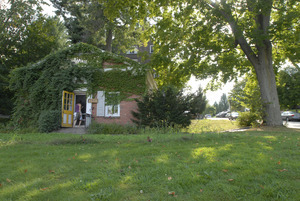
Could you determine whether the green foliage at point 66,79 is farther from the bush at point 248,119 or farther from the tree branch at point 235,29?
the bush at point 248,119

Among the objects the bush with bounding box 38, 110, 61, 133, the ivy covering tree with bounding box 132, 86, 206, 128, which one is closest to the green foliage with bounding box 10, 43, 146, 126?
the bush with bounding box 38, 110, 61, 133

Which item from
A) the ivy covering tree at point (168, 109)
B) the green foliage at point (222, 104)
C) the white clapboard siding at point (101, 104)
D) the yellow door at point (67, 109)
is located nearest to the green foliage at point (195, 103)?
the ivy covering tree at point (168, 109)

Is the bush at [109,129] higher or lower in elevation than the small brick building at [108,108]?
lower

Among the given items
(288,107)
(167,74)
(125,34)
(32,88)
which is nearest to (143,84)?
(167,74)

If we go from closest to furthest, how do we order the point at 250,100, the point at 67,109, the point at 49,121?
the point at 49,121 < the point at 67,109 < the point at 250,100

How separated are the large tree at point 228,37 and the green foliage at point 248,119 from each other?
1.34 m

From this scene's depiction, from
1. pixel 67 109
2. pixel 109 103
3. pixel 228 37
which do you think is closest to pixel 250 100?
pixel 228 37

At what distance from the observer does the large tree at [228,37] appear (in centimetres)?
1264

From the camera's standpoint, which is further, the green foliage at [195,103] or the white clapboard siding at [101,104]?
the white clapboard siding at [101,104]

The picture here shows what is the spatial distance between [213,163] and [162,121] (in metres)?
7.94

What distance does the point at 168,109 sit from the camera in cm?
1204

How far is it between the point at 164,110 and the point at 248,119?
754 cm

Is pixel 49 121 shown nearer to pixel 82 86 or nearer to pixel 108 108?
pixel 82 86

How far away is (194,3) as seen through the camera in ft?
43.6
